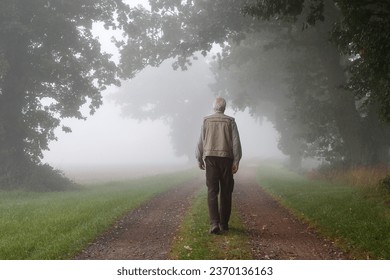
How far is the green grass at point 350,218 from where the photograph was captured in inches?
274

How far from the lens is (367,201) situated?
11805 mm

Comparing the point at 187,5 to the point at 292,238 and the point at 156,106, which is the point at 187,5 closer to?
the point at 292,238

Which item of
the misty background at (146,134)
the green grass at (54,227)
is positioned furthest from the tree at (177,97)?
the green grass at (54,227)

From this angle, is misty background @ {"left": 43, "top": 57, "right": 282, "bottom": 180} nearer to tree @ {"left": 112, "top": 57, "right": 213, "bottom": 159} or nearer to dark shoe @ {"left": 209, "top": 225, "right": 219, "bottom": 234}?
tree @ {"left": 112, "top": 57, "right": 213, "bottom": 159}

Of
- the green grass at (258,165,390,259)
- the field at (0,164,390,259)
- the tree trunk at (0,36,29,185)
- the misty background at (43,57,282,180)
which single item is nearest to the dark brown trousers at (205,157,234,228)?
the field at (0,164,390,259)

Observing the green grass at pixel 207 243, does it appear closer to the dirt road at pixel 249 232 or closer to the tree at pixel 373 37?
the dirt road at pixel 249 232

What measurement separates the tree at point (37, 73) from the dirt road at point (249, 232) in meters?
13.5

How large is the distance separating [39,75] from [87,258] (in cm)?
1881

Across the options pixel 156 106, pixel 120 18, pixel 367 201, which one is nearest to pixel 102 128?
pixel 156 106

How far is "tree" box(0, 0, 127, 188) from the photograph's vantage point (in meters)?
22.4

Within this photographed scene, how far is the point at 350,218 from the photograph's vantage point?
9406 millimetres

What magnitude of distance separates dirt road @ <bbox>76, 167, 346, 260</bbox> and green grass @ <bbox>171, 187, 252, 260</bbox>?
20 centimetres

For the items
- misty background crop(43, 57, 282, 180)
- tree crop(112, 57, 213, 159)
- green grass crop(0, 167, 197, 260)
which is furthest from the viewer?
misty background crop(43, 57, 282, 180)
